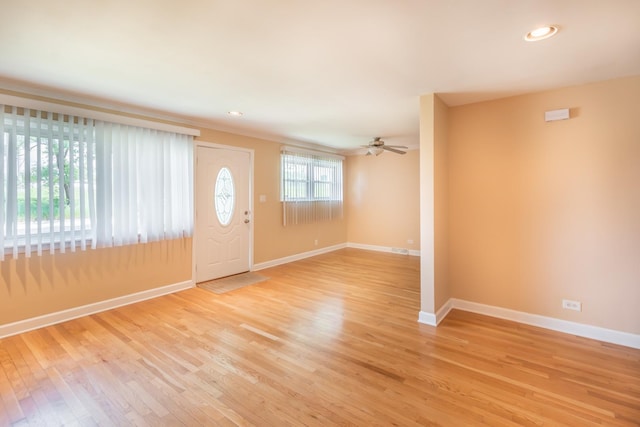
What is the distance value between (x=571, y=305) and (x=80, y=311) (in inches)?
210

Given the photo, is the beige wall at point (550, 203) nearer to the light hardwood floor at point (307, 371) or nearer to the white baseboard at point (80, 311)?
the light hardwood floor at point (307, 371)

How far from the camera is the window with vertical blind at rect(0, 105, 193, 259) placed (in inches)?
117

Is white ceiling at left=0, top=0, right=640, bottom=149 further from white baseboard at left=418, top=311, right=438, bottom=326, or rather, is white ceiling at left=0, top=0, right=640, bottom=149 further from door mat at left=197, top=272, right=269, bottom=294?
door mat at left=197, top=272, right=269, bottom=294

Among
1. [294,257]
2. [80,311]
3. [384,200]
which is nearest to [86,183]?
[80,311]

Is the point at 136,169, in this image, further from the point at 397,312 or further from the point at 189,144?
the point at 397,312

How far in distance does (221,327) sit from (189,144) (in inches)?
105

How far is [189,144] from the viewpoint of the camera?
14.4 ft

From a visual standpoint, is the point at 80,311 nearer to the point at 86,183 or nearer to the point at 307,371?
the point at 86,183

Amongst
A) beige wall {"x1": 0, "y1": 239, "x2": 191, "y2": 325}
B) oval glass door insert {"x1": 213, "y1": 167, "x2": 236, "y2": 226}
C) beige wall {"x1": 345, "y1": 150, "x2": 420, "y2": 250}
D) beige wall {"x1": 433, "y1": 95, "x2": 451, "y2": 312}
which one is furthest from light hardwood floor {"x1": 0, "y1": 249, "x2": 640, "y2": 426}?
beige wall {"x1": 345, "y1": 150, "x2": 420, "y2": 250}

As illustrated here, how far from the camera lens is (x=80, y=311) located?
3.44m

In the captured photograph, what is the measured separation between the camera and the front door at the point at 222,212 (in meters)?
4.66

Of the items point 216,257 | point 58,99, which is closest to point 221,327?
point 216,257

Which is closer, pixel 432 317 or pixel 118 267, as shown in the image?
pixel 432 317

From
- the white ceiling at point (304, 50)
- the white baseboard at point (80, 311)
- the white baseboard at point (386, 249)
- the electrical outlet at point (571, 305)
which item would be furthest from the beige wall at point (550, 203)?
the white baseboard at point (80, 311)
